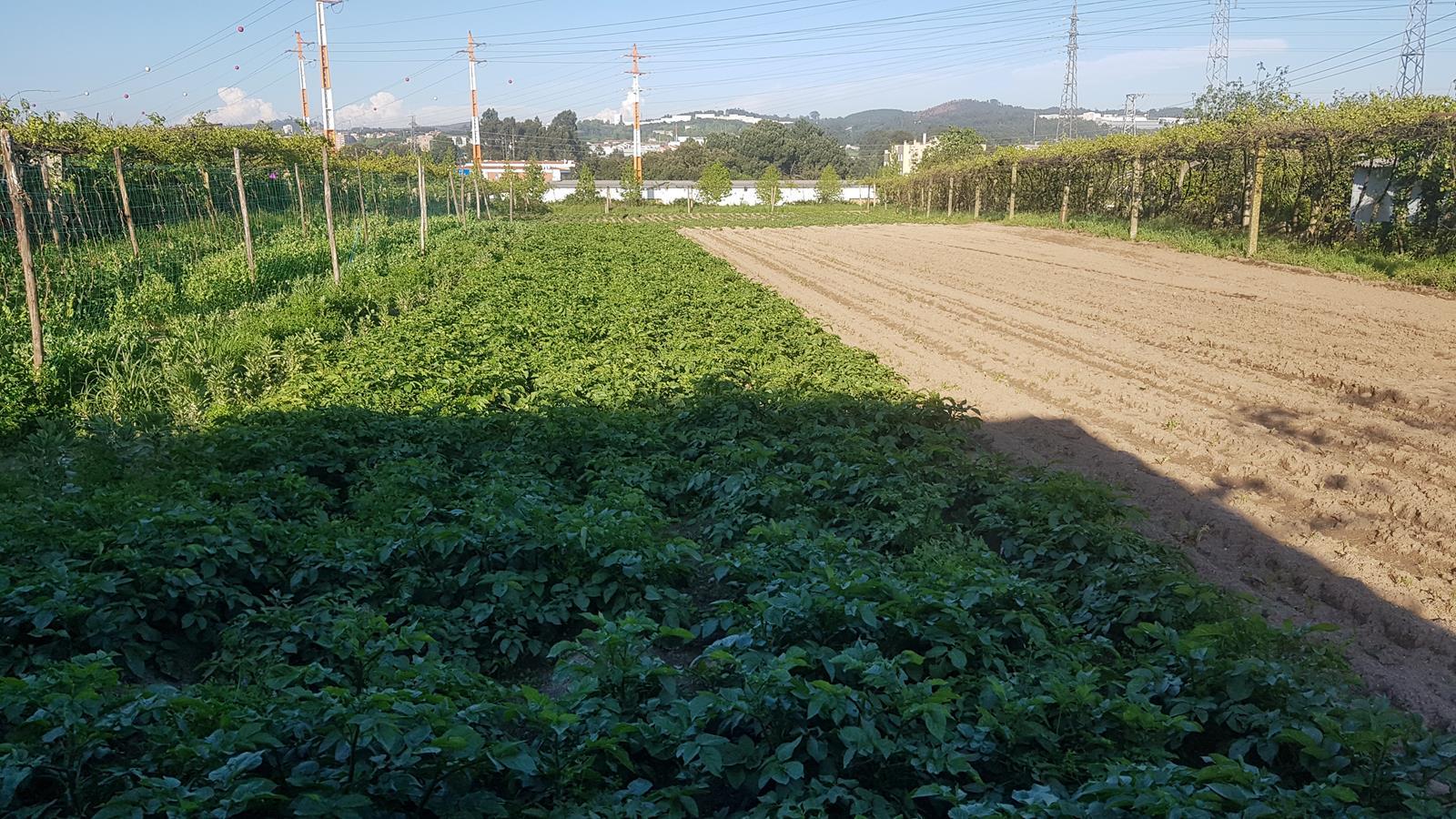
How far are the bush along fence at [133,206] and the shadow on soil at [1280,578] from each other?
32.6 ft

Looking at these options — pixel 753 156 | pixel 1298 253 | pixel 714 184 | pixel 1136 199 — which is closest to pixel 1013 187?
pixel 1136 199

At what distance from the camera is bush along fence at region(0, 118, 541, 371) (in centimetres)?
1196

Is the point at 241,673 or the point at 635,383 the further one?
the point at 635,383

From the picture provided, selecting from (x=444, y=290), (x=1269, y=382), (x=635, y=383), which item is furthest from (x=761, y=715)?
(x=444, y=290)

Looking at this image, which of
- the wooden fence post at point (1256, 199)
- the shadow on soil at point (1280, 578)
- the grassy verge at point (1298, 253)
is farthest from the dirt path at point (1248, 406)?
the wooden fence post at point (1256, 199)

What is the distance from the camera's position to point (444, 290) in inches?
644

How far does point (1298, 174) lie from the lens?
24.8 m

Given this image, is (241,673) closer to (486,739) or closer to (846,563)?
(486,739)

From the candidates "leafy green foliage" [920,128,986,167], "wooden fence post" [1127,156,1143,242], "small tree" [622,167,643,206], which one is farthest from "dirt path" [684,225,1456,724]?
"small tree" [622,167,643,206]

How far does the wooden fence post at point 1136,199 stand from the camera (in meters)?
28.6

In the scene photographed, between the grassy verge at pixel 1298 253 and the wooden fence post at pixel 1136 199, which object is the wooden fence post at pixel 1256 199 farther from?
the wooden fence post at pixel 1136 199

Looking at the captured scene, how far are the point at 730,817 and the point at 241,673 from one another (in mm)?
2130

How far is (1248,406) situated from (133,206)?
60.3 ft

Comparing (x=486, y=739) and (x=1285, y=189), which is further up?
(x=1285, y=189)
